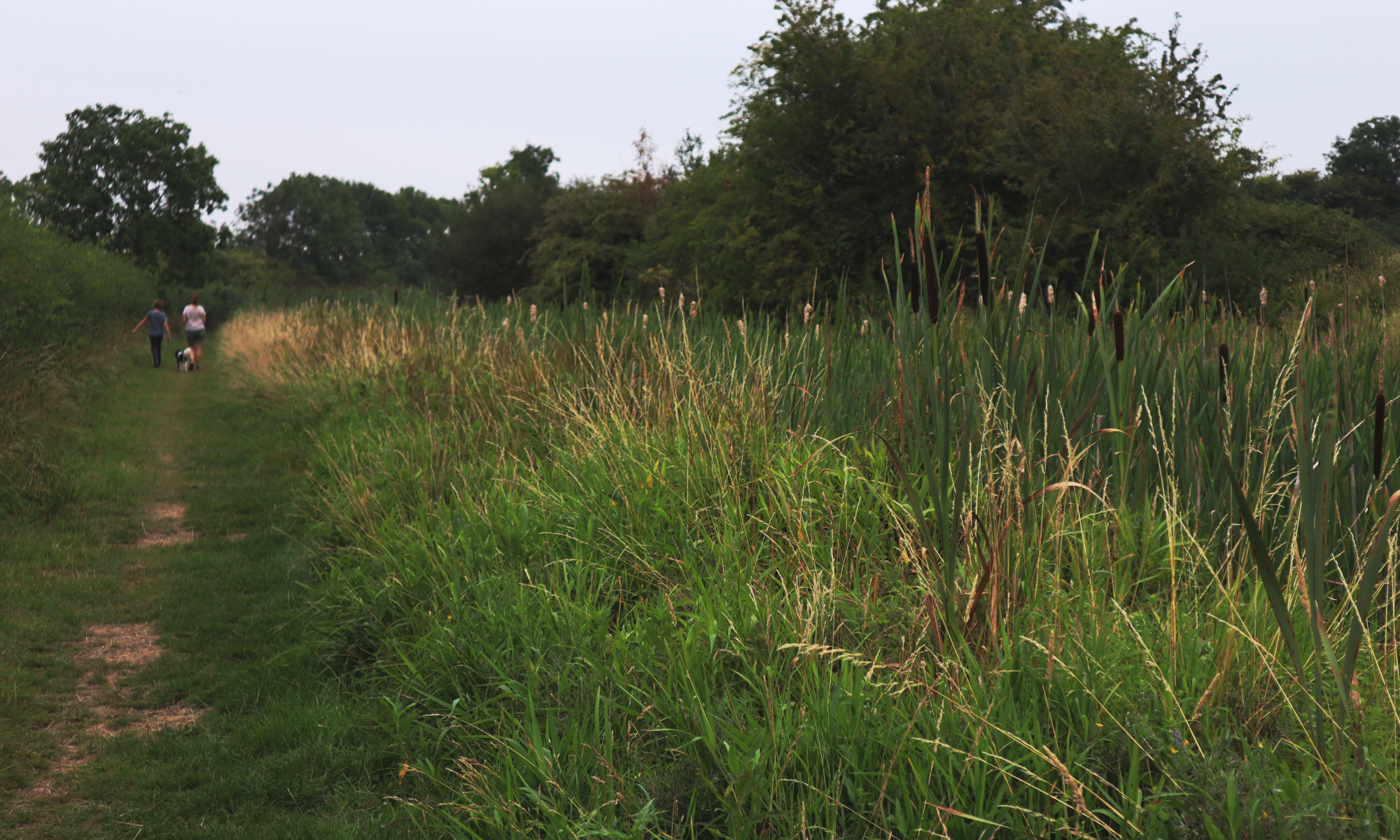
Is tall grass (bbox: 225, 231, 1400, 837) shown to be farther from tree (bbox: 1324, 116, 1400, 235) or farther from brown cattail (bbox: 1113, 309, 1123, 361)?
tree (bbox: 1324, 116, 1400, 235)

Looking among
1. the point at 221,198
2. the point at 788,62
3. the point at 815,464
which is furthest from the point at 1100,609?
the point at 221,198

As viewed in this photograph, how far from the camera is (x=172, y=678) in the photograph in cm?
475

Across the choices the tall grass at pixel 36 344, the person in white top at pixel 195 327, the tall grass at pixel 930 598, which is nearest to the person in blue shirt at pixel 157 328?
the person in white top at pixel 195 327

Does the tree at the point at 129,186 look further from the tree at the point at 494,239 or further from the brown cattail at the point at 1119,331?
the brown cattail at the point at 1119,331

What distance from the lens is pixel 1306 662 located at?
2338 millimetres

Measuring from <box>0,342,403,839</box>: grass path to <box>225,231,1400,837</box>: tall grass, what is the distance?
32 centimetres

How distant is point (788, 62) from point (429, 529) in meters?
20.6

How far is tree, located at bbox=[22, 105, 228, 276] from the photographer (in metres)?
44.9

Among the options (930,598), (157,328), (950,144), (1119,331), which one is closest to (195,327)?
(157,328)

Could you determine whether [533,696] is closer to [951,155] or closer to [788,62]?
[951,155]

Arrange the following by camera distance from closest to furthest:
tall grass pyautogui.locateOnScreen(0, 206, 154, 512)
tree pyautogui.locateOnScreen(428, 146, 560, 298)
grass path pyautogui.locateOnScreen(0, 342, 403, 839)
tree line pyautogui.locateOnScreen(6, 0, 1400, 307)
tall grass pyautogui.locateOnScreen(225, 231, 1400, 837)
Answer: tall grass pyautogui.locateOnScreen(225, 231, 1400, 837)
grass path pyautogui.locateOnScreen(0, 342, 403, 839)
tall grass pyautogui.locateOnScreen(0, 206, 154, 512)
tree line pyautogui.locateOnScreen(6, 0, 1400, 307)
tree pyautogui.locateOnScreen(428, 146, 560, 298)

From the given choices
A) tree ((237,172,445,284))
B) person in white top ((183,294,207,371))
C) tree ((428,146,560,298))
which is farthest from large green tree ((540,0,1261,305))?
tree ((237,172,445,284))

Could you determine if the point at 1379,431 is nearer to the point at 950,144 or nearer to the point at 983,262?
the point at 983,262

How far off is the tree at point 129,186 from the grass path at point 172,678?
43.8 m
